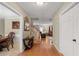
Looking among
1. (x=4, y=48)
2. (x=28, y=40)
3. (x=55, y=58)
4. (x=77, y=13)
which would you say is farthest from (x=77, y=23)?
(x=28, y=40)

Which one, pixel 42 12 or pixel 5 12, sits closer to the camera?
pixel 5 12

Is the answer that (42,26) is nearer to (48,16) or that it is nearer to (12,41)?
(48,16)

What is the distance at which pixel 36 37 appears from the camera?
534 cm

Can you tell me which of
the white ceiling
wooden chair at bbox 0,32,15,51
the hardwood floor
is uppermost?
the white ceiling

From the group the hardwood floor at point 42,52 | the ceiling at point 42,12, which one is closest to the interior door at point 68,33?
the hardwood floor at point 42,52

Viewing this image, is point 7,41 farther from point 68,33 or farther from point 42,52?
point 68,33

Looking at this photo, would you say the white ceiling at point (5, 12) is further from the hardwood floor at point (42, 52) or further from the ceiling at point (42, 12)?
the hardwood floor at point (42, 52)

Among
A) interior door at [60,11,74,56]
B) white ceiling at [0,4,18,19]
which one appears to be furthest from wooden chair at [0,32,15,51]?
interior door at [60,11,74,56]

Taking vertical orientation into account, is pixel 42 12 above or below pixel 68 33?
above

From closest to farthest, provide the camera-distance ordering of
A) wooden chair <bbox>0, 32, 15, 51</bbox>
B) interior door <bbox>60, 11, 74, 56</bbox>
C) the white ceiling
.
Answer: the white ceiling
interior door <bbox>60, 11, 74, 56</bbox>
wooden chair <bbox>0, 32, 15, 51</bbox>

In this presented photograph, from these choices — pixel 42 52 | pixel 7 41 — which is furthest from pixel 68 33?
pixel 7 41

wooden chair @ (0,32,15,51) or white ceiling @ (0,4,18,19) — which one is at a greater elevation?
white ceiling @ (0,4,18,19)

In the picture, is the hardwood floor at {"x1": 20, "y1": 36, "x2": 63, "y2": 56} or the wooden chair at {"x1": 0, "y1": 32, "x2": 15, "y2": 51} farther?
the wooden chair at {"x1": 0, "y1": 32, "x2": 15, "y2": 51}

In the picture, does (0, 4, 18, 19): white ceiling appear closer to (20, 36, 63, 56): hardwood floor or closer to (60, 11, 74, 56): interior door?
(20, 36, 63, 56): hardwood floor
